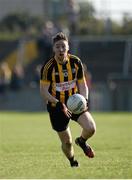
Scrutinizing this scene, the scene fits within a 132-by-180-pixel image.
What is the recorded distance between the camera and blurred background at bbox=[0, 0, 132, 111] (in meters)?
32.4

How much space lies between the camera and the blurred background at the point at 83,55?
3241 cm

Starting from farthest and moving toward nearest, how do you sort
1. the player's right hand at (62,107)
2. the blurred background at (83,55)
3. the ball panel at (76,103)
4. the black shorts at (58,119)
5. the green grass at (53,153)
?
the blurred background at (83,55), the black shorts at (58,119), the player's right hand at (62,107), the ball panel at (76,103), the green grass at (53,153)

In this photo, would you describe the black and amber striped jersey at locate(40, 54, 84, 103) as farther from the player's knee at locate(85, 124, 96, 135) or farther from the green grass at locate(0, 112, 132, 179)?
the green grass at locate(0, 112, 132, 179)

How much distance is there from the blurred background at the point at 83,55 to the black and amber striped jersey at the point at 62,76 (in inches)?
743

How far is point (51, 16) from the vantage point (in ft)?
125

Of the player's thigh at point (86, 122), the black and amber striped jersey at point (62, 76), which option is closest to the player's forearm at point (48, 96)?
the black and amber striped jersey at point (62, 76)

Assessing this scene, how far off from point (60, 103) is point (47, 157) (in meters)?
2.11

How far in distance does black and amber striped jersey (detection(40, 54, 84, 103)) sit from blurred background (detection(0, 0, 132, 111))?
1887 cm

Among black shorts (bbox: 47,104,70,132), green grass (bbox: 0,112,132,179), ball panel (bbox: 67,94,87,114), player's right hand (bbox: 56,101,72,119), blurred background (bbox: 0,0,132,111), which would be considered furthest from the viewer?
blurred background (bbox: 0,0,132,111)

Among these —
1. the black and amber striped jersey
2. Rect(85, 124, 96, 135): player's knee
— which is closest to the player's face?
the black and amber striped jersey

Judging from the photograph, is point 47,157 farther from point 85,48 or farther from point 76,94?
point 85,48

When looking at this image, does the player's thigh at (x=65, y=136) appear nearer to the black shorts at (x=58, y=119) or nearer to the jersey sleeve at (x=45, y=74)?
the black shorts at (x=58, y=119)

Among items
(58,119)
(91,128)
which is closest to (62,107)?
(58,119)

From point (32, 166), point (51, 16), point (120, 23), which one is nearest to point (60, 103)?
point (32, 166)
